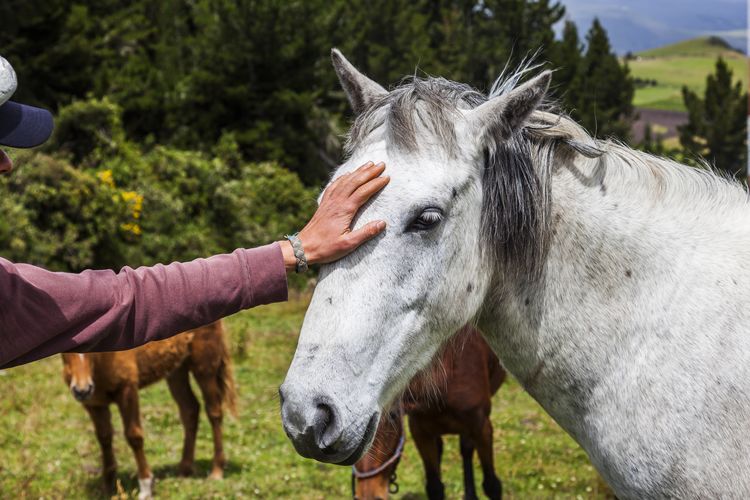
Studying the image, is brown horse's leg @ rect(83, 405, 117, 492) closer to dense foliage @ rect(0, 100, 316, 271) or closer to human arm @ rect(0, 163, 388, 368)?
human arm @ rect(0, 163, 388, 368)

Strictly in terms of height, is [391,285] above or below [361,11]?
below

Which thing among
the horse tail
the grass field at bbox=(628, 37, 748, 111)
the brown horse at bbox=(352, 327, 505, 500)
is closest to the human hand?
the brown horse at bbox=(352, 327, 505, 500)

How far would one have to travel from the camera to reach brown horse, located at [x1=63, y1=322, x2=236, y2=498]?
218 inches

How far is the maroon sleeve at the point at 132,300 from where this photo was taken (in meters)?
1.92

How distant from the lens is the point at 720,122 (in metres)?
24.8

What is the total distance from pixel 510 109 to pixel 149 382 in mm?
4884

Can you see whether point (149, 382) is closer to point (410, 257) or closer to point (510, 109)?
point (410, 257)

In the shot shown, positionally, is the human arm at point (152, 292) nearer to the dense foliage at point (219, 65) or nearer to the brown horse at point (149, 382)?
the brown horse at point (149, 382)

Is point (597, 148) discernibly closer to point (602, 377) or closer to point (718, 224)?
point (718, 224)

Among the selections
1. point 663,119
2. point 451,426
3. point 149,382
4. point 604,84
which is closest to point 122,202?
point 149,382

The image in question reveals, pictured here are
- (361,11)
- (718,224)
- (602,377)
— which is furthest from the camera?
(361,11)

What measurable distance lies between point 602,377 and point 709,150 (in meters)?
25.4

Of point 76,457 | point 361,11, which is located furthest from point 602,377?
point 361,11

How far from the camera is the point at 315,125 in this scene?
22344mm
